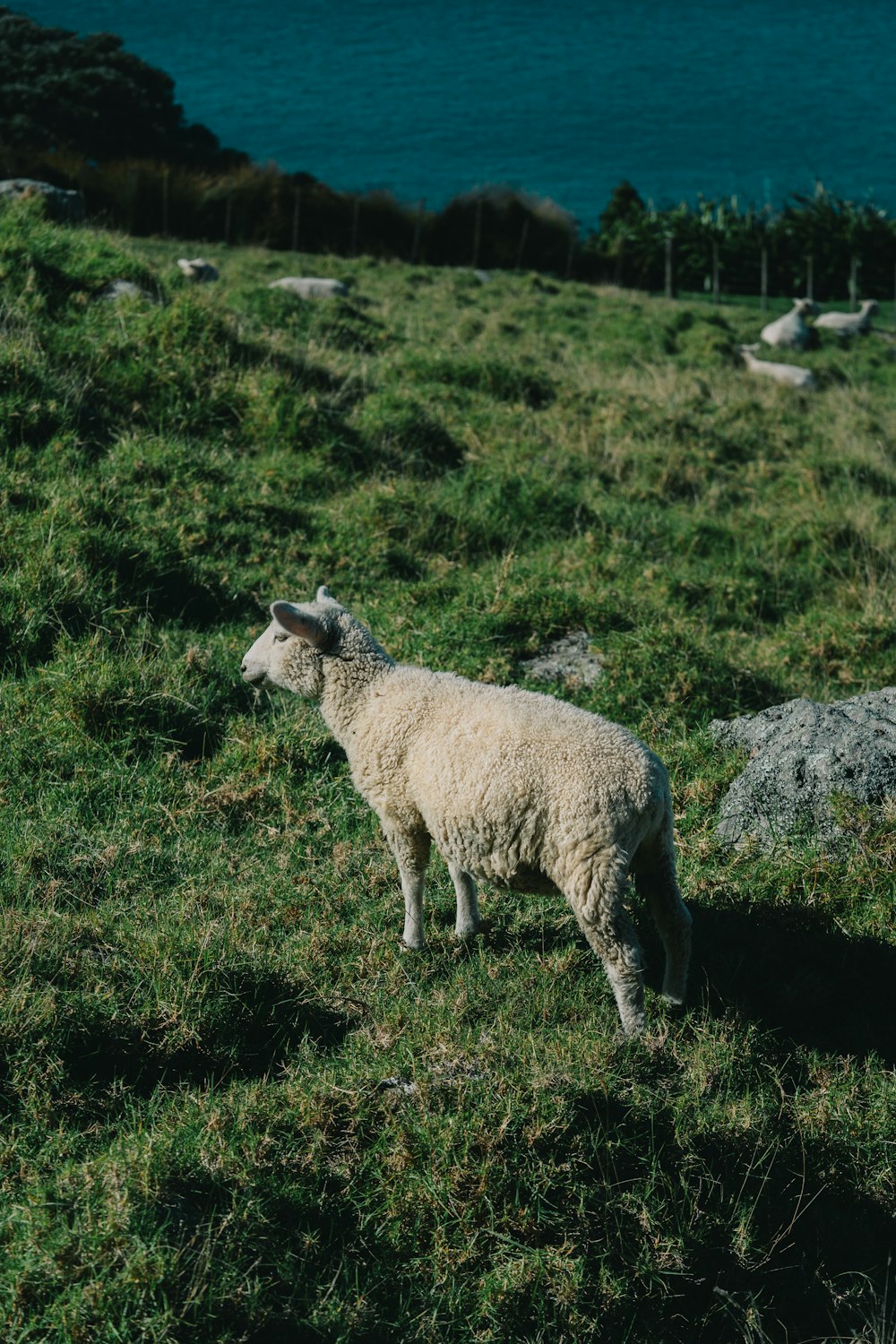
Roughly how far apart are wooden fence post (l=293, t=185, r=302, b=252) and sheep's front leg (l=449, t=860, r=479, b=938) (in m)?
24.5

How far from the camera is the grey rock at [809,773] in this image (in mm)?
5004

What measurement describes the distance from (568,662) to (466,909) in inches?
93.1

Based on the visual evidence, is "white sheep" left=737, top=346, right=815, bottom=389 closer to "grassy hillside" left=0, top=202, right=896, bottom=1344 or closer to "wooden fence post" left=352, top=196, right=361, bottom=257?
"grassy hillside" left=0, top=202, right=896, bottom=1344

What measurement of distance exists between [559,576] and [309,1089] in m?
4.67

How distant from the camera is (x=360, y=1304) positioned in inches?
114

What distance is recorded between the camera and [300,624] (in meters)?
4.55

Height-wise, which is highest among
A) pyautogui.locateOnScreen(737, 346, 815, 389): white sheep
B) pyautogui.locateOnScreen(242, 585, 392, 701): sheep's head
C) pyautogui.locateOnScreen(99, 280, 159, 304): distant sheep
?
pyautogui.locateOnScreen(99, 280, 159, 304): distant sheep

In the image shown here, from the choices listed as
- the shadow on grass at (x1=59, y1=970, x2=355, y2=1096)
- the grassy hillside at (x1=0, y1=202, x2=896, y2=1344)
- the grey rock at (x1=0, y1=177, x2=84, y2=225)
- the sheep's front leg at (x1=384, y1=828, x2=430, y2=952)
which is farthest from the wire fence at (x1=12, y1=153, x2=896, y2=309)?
the shadow on grass at (x1=59, y1=970, x2=355, y2=1096)

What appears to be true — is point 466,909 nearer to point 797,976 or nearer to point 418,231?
point 797,976

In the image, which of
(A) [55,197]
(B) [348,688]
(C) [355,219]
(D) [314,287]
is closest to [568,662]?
(B) [348,688]

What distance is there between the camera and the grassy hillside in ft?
10.0

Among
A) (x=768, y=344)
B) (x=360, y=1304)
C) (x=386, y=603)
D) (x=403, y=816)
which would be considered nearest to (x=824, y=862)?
(x=403, y=816)

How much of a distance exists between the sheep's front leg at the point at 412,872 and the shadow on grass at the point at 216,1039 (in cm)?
53

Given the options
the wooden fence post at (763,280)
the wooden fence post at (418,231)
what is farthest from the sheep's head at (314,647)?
the wooden fence post at (763,280)
